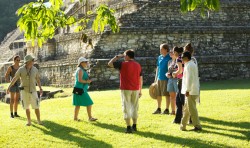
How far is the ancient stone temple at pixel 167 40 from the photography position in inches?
680

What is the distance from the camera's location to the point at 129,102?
7.92 meters

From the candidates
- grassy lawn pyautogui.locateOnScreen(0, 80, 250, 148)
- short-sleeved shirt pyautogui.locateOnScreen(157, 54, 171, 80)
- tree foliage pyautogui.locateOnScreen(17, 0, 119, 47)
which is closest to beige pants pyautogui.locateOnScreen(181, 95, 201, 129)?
grassy lawn pyautogui.locateOnScreen(0, 80, 250, 148)

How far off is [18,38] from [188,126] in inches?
1047

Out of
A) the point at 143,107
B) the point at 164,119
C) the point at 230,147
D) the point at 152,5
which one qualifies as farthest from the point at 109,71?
the point at 230,147

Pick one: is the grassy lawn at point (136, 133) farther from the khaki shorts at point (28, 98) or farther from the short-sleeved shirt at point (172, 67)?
the short-sleeved shirt at point (172, 67)

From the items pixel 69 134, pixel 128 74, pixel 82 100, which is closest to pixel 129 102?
pixel 128 74

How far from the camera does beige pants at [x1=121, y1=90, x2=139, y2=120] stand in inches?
309

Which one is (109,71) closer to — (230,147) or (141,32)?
(141,32)

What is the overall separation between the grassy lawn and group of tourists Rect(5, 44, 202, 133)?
1.14ft

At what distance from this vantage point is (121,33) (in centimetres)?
1759

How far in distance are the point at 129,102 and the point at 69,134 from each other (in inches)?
58.1

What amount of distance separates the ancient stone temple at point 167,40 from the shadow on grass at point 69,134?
756 centimetres

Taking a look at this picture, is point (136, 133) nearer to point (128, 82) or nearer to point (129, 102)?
point (129, 102)

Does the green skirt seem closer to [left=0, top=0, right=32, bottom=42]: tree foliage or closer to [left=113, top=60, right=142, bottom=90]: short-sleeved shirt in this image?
[left=113, top=60, right=142, bottom=90]: short-sleeved shirt
